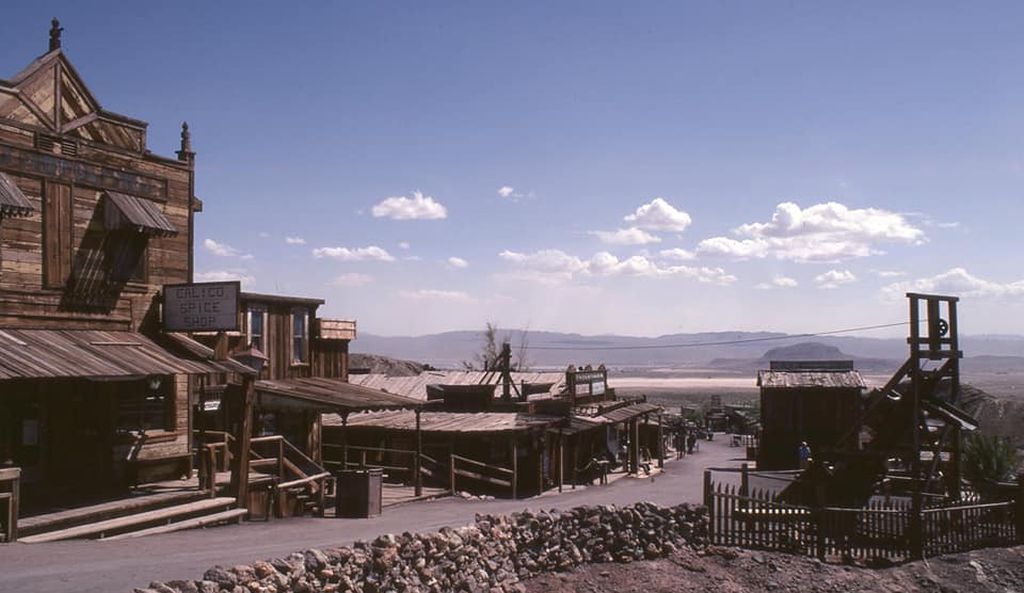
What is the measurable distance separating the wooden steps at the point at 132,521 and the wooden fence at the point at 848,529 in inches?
414

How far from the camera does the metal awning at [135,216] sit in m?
19.2

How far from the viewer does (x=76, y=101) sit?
19188 millimetres

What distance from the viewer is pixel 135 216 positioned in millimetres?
19375

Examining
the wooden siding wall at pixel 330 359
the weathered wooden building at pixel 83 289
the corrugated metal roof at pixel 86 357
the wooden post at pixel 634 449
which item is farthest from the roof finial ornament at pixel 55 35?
the wooden post at pixel 634 449

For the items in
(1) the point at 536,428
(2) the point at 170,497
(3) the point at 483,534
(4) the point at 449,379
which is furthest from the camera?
(4) the point at 449,379

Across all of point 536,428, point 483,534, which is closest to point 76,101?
point 483,534

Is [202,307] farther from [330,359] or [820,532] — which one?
[820,532]

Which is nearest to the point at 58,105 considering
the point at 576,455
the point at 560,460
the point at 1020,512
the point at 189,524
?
the point at 189,524

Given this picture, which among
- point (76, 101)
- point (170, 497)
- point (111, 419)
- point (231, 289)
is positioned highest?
point (76, 101)

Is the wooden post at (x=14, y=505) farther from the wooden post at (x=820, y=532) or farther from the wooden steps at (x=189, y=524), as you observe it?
the wooden post at (x=820, y=532)

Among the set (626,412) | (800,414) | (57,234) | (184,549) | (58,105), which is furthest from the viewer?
(626,412)

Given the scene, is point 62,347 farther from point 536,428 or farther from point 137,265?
point 536,428

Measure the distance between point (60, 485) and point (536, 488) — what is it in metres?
15.6

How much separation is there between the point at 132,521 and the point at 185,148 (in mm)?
9723
